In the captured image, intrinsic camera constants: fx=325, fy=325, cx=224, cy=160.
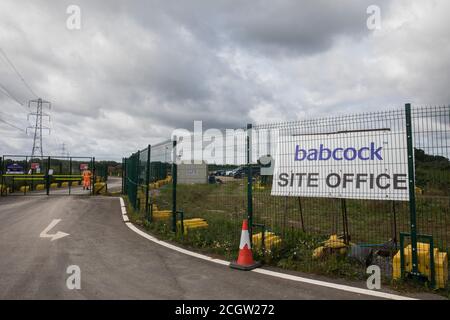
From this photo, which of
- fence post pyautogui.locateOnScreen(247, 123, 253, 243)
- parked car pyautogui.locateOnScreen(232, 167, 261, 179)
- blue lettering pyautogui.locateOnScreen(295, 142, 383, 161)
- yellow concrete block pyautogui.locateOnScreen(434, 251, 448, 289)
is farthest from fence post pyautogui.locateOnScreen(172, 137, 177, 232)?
yellow concrete block pyautogui.locateOnScreen(434, 251, 448, 289)

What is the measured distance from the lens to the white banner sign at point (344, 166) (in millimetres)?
5715

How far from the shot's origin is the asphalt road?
4457 mm

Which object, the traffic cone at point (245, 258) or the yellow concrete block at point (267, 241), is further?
the yellow concrete block at point (267, 241)

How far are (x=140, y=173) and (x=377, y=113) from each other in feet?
31.8

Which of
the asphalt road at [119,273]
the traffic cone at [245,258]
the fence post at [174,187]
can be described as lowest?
the asphalt road at [119,273]

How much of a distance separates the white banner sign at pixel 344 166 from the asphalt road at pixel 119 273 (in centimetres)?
212

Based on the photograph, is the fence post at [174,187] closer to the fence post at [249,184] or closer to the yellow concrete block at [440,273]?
the fence post at [249,184]

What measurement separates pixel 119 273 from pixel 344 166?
178 inches

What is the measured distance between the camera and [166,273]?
17.7 feet

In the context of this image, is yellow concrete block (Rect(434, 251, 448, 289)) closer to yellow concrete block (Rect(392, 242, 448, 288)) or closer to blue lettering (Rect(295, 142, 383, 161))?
yellow concrete block (Rect(392, 242, 448, 288))

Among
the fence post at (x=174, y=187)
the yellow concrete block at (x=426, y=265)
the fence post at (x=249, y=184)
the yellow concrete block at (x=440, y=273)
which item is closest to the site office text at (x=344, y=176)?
the fence post at (x=249, y=184)

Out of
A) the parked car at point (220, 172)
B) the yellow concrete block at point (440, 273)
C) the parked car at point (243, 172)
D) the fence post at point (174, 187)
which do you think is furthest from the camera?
the fence post at point (174, 187)

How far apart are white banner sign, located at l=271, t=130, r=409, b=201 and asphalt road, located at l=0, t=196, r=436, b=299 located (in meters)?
2.12
